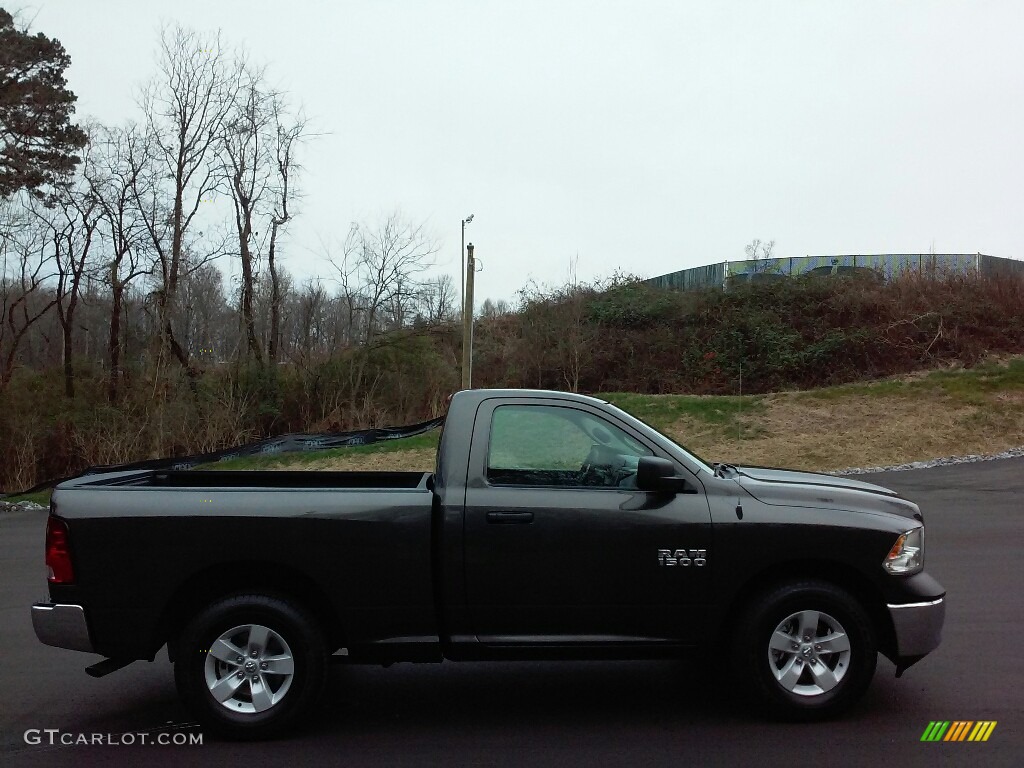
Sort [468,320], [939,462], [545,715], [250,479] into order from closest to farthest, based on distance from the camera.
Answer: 1. [545,715]
2. [250,479]
3. [939,462]
4. [468,320]

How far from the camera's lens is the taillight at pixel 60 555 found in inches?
182

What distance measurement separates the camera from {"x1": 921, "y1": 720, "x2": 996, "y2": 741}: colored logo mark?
15.0ft

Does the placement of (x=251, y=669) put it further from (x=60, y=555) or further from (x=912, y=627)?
(x=912, y=627)

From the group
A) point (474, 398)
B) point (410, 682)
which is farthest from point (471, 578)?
point (410, 682)

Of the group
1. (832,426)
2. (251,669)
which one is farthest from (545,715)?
(832,426)

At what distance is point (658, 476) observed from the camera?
4.70 metres

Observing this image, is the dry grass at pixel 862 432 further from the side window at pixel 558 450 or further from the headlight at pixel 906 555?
the side window at pixel 558 450

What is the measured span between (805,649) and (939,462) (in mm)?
15353

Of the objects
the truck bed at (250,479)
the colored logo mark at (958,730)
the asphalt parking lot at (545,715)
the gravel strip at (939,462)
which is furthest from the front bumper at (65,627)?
the gravel strip at (939,462)

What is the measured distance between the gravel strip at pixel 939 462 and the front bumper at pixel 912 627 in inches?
526

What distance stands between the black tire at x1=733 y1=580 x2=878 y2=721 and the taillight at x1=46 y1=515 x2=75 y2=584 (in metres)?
3.65

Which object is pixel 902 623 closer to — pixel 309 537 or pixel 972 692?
pixel 972 692

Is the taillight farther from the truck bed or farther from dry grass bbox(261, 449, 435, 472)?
dry grass bbox(261, 449, 435, 472)

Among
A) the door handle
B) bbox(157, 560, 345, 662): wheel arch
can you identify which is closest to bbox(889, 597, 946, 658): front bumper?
the door handle
